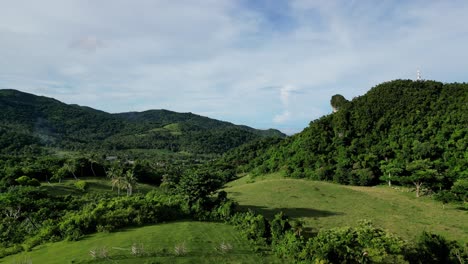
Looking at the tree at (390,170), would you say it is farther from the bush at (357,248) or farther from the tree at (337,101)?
the bush at (357,248)

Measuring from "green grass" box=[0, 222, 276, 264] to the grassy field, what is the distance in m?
9.56

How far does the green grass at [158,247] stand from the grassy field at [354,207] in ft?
31.3

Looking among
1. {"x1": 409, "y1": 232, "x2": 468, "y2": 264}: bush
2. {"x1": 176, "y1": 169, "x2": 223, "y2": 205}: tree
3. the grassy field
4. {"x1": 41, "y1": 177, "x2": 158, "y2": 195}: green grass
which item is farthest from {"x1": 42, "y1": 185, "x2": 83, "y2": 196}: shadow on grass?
{"x1": 409, "y1": 232, "x2": 468, "y2": 264}: bush

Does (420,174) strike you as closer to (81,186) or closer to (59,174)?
(81,186)

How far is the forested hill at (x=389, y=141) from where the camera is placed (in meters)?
67.8

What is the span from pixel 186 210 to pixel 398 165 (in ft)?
149

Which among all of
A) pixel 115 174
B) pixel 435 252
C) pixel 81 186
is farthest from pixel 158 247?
pixel 115 174

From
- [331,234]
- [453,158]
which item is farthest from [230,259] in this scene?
[453,158]

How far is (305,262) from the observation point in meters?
28.1

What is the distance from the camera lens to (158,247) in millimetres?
32188

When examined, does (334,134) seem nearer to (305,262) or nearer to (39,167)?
(305,262)

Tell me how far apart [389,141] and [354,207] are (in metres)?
35.7

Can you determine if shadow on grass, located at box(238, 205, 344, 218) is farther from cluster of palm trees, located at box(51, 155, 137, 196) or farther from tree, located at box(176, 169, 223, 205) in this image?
cluster of palm trees, located at box(51, 155, 137, 196)

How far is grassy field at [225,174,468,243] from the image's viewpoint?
140 feet
